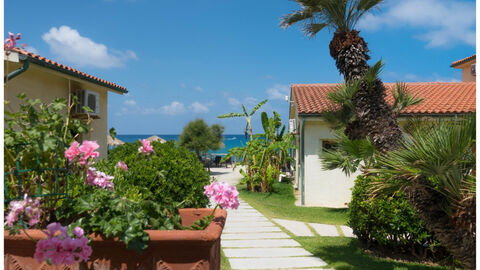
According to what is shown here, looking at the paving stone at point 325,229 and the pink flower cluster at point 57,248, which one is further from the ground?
the pink flower cluster at point 57,248

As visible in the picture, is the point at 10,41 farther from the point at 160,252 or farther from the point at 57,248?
the point at 160,252

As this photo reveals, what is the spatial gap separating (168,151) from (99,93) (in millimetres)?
9313

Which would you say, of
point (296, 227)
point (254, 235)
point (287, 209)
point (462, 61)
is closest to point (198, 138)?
point (462, 61)

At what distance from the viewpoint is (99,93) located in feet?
48.6

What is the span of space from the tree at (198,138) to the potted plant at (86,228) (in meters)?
26.1

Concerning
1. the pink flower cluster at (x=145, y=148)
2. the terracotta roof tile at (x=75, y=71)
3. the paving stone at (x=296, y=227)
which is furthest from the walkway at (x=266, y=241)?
the terracotta roof tile at (x=75, y=71)

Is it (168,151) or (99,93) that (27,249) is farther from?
(99,93)

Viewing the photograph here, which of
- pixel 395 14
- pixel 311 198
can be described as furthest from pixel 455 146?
pixel 311 198

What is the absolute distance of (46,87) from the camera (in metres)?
11.4

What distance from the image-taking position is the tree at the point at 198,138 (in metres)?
28.9

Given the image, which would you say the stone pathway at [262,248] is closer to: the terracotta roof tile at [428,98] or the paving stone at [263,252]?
the paving stone at [263,252]

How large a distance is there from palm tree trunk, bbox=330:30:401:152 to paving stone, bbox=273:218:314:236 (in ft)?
10.4

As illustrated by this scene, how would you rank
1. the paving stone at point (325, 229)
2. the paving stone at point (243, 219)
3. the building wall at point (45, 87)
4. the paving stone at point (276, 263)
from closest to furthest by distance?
the paving stone at point (276, 263) < the paving stone at point (325, 229) < the building wall at point (45, 87) < the paving stone at point (243, 219)

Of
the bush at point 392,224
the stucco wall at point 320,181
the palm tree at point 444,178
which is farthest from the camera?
the stucco wall at point 320,181
